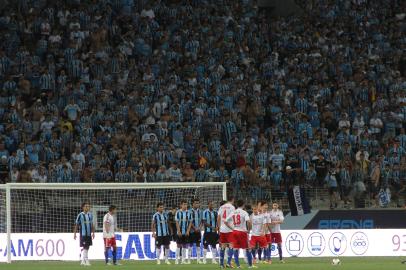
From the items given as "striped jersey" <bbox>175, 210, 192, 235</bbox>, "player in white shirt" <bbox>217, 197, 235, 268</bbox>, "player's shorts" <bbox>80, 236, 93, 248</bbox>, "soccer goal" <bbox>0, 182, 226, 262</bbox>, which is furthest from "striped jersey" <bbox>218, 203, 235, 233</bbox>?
"soccer goal" <bbox>0, 182, 226, 262</bbox>

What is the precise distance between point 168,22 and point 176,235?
13.4 m

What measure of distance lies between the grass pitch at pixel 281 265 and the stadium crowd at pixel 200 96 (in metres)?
3.66

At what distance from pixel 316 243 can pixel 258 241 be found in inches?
185

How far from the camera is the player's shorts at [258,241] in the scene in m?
33.2

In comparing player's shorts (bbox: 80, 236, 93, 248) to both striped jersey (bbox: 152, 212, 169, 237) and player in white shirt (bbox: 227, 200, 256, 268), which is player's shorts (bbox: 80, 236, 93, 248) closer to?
striped jersey (bbox: 152, 212, 169, 237)

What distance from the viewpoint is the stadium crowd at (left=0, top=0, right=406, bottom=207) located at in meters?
38.7

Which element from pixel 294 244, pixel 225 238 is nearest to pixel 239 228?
pixel 225 238

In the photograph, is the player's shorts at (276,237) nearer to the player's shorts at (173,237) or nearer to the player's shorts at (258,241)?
the player's shorts at (258,241)

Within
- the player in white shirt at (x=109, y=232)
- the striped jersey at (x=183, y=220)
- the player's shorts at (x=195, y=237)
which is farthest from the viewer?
the player's shorts at (x=195, y=237)

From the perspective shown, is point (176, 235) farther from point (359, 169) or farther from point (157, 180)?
point (359, 169)

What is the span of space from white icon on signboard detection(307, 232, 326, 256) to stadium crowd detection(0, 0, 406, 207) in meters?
1.73

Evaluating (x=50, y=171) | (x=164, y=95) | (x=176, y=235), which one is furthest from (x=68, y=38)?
(x=176, y=235)

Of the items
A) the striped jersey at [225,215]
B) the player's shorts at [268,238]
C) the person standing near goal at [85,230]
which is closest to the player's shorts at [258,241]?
the player's shorts at [268,238]

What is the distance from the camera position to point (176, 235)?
35281 millimetres
